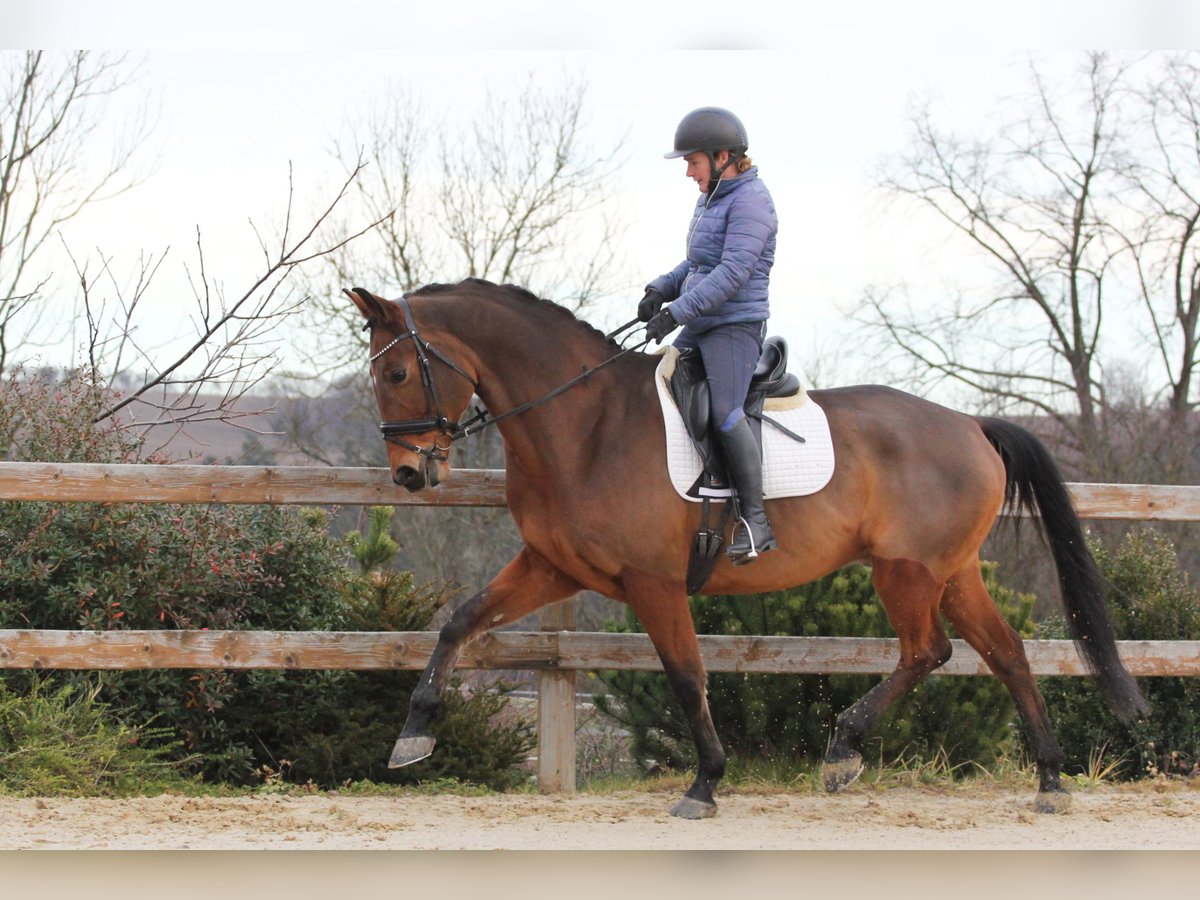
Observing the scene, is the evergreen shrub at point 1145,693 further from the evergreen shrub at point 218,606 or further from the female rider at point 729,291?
the evergreen shrub at point 218,606

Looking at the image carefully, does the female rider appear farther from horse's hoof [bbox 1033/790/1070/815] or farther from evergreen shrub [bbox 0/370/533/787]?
evergreen shrub [bbox 0/370/533/787]

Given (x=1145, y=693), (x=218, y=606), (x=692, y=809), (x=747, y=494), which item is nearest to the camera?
(x=747, y=494)

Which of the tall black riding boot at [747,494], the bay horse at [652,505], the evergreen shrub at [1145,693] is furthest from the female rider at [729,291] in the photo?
the evergreen shrub at [1145,693]

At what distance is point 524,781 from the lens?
23.9ft

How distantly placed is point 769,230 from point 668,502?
130 cm

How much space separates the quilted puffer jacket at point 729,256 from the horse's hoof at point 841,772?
6.90 feet

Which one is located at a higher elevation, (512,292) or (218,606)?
(512,292)

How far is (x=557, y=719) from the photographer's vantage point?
20.2ft

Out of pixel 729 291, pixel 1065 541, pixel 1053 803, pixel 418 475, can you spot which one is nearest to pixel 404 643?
pixel 418 475

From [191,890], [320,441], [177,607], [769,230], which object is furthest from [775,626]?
[320,441]

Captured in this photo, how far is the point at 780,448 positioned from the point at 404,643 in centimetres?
207

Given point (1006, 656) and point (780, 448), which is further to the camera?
point (1006, 656)

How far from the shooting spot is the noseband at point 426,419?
16.7 ft

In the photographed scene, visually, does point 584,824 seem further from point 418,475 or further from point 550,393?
point 550,393
